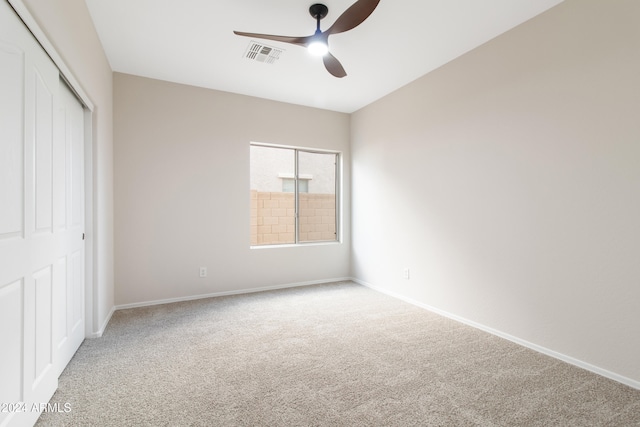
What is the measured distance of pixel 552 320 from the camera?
2.36 meters

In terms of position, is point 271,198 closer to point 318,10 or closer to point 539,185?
point 318,10

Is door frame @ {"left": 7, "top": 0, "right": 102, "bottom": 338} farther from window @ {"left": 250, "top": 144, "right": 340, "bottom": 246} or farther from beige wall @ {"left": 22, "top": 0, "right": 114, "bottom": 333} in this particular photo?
window @ {"left": 250, "top": 144, "right": 340, "bottom": 246}

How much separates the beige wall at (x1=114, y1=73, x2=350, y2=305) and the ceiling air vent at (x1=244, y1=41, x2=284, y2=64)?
1.03 metres

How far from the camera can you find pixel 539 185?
2436mm

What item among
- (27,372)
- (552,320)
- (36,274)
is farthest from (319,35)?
(552,320)

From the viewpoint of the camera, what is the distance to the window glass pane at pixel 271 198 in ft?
14.4

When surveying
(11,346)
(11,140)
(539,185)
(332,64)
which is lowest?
(11,346)

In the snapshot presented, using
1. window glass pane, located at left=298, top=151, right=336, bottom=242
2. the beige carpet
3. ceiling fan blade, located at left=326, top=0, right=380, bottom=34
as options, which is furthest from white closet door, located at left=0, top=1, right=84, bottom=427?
window glass pane, located at left=298, top=151, right=336, bottom=242

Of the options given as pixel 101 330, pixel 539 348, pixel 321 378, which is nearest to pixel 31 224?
pixel 101 330

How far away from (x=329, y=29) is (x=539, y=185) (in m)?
2.07

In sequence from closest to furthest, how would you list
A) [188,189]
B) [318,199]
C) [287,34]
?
[287,34] → [188,189] → [318,199]

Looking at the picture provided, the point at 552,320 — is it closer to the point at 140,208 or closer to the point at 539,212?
the point at 539,212

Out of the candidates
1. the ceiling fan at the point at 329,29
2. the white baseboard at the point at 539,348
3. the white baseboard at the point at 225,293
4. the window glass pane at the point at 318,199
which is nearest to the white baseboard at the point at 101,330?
the white baseboard at the point at 225,293

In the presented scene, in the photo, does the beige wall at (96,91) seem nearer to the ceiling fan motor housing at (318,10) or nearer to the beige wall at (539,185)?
the ceiling fan motor housing at (318,10)
